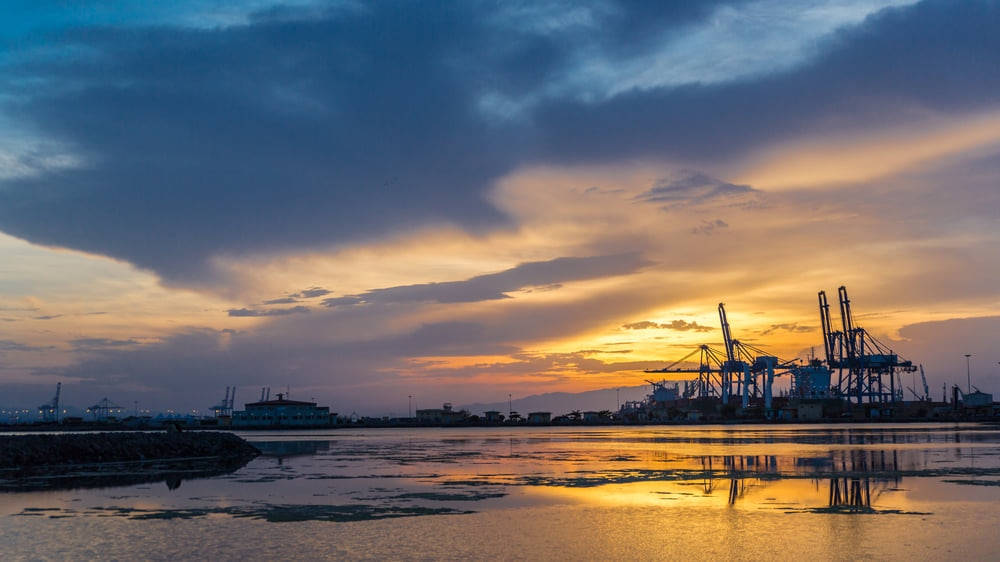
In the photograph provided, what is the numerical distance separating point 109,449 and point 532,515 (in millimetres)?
38998

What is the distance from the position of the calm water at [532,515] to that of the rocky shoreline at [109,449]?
15875 mm

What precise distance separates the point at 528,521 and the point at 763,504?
775 cm

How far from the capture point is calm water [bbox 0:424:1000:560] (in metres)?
18.5

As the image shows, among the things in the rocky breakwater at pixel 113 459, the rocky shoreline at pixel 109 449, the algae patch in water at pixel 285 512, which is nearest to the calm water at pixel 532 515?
the algae patch in water at pixel 285 512

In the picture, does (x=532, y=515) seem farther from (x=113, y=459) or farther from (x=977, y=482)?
(x=113, y=459)

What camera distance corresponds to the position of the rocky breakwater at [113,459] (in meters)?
39.1

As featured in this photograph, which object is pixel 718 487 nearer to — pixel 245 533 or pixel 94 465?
pixel 245 533

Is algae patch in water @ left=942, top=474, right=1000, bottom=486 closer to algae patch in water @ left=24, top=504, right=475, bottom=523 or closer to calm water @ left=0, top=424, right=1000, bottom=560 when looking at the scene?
calm water @ left=0, top=424, right=1000, bottom=560

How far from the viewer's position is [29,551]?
18.7 metres

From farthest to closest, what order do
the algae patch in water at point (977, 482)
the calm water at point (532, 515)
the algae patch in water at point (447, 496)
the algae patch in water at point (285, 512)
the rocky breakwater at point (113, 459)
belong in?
the rocky breakwater at point (113, 459)
the algae patch in water at point (977, 482)
the algae patch in water at point (447, 496)
the algae patch in water at point (285, 512)
the calm water at point (532, 515)

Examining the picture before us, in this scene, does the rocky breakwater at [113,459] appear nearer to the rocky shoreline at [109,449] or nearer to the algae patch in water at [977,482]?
the rocky shoreline at [109,449]

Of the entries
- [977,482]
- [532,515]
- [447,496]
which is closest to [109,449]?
[447,496]

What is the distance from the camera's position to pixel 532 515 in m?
24.2

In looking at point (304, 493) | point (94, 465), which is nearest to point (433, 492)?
point (304, 493)
